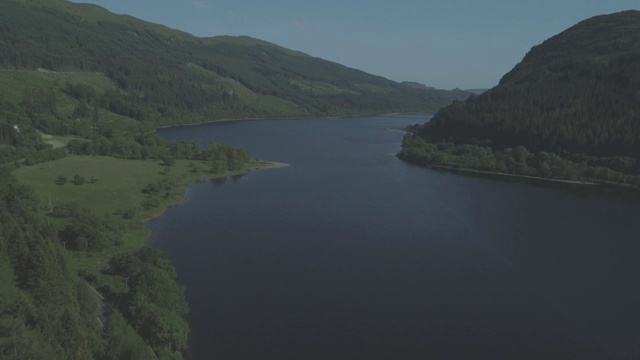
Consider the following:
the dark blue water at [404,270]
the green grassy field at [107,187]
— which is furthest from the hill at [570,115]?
the green grassy field at [107,187]

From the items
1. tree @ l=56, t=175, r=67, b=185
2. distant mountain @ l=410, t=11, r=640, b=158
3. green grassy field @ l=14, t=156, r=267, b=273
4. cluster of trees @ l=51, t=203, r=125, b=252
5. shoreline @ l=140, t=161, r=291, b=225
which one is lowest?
shoreline @ l=140, t=161, r=291, b=225

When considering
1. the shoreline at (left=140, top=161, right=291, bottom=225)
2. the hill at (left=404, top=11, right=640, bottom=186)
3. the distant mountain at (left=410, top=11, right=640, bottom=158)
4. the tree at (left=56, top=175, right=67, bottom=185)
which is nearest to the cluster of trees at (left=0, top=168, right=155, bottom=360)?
the shoreline at (left=140, top=161, right=291, bottom=225)

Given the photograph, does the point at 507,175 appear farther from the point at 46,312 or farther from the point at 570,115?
the point at 46,312

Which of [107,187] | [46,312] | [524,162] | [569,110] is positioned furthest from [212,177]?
[569,110]

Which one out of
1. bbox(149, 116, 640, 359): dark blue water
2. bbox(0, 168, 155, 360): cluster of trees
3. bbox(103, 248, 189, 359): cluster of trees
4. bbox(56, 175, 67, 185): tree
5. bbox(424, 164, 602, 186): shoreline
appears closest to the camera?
bbox(0, 168, 155, 360): cluster of trees

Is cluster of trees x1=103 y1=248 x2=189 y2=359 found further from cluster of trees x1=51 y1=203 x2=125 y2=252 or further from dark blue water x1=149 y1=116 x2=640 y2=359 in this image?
cluster of trees x1=51 y1=203 x2=125 y2=252

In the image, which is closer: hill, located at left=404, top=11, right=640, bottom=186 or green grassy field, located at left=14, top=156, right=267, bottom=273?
green grassy field, located at left=14, top=156, right=267, bottom=273

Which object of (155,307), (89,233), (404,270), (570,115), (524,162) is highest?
(570,115)
